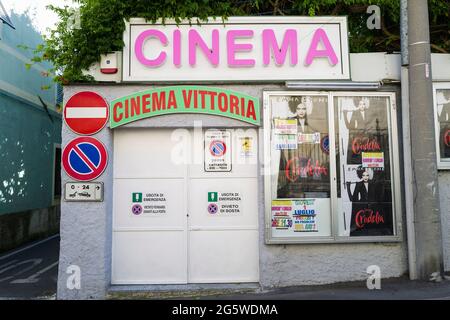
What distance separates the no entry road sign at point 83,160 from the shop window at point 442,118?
5.07 metres

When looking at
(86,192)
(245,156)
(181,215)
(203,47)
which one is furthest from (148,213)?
(203,47)

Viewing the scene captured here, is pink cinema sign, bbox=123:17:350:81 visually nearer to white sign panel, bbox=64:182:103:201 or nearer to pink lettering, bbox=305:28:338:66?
pink lettering, bbox=305:28:338:66

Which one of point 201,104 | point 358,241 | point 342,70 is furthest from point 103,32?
point 358,241

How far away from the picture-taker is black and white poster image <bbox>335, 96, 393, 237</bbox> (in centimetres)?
561

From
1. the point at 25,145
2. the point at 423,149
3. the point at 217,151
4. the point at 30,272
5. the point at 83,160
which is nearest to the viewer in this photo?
the point at 423,149

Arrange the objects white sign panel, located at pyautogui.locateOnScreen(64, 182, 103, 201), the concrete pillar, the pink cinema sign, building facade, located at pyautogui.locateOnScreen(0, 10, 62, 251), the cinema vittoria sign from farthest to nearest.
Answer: building facade, located at pyautogui.locateOnScreen(0, 10, 62, 251), the pink cinema sign, the cinema vittoria sign, white sign panel, located at pyautogui.locateOnScreen(64, 182, 103, 201), the concrete pillar

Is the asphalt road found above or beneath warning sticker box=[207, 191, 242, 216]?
beneath

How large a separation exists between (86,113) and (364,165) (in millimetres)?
4253

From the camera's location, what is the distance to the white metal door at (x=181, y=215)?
18.3 feet

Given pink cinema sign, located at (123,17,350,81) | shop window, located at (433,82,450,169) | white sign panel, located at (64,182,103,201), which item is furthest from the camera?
shop window, located at (433,82,450,169)

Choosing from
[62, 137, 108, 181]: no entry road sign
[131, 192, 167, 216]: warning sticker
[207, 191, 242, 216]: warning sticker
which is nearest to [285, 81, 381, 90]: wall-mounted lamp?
[207, 191, 242, 216]: warning sticker

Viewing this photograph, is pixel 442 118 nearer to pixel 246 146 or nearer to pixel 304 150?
pixel 304 150

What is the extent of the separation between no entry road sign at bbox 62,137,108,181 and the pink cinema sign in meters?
1.21

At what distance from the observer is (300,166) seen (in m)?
5.64
